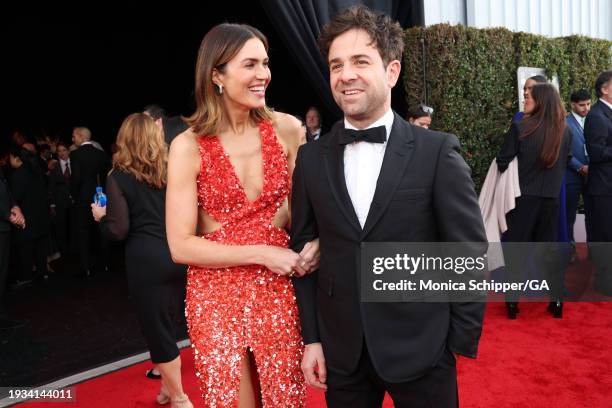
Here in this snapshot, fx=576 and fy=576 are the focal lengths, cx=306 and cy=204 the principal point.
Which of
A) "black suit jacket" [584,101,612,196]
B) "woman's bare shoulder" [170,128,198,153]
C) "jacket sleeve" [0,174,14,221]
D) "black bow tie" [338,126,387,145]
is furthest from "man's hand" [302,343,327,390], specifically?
"black suit jacket" [584,101,612,196]

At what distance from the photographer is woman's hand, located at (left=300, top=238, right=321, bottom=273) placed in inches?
72.4

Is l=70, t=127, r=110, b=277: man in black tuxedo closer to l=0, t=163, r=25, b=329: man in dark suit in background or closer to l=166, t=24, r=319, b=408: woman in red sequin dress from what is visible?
l=0, t=163, r=25, b=329: man in dark suit in background

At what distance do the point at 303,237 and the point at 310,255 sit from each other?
68mm

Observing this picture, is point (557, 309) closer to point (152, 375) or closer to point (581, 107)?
point (581, 107)

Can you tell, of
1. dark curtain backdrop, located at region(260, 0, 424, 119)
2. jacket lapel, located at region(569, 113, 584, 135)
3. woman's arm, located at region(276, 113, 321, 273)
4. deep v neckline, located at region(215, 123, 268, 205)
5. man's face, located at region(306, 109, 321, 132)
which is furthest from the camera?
man's face, located at region(306, 109, 321, 132)

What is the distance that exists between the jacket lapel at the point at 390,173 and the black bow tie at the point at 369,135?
0.13 ft

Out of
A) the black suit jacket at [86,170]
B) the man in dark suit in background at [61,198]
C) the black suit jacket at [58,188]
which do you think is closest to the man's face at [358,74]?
the black suit jacket at [86,170]

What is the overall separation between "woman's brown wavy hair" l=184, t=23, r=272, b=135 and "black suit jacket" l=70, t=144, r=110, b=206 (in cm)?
537

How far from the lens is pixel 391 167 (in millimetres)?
1665

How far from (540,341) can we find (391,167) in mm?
3324

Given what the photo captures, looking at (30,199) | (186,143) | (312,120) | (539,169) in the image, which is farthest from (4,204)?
(539,169)

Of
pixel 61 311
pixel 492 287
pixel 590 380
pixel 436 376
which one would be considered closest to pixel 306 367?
pixel 436 376

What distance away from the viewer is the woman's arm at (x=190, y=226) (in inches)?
76.8

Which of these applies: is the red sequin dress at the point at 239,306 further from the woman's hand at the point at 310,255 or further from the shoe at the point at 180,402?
the shoe at the point at 180,402
